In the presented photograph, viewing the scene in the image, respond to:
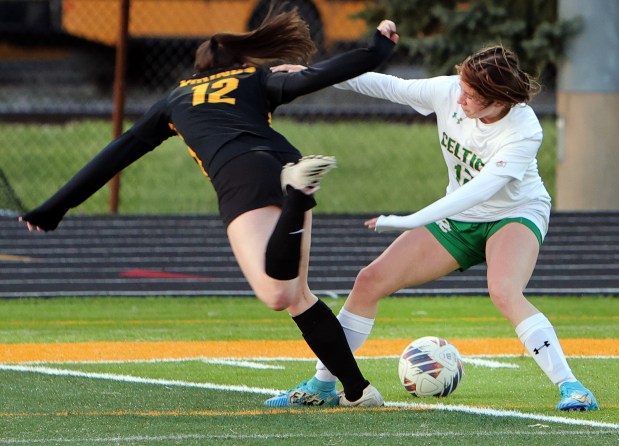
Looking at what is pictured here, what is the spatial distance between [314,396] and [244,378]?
45.7 inches

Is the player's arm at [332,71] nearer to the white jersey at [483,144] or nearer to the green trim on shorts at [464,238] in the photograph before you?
the white jersey at [483,144]

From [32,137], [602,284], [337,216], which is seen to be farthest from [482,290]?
[32,137]

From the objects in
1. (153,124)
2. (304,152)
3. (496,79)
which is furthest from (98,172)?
(304,152)

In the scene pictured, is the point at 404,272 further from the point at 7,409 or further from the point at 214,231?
the point at 214,231

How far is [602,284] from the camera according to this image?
1191 cm

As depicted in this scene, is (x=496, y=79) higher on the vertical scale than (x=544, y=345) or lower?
higher

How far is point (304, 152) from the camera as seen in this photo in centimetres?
1845

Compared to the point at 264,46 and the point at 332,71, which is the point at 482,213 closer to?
the point at 332,71

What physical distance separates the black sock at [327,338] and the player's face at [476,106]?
113 cm

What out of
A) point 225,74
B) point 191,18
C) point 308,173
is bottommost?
point 191,18

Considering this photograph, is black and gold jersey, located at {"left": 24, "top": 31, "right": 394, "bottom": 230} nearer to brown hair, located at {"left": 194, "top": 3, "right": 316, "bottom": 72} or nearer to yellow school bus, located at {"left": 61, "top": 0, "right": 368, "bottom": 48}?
brown hair, located at {"left": 194, "top": 3, "right": 316, "bottom": 72}

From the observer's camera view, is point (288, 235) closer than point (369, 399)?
Yes

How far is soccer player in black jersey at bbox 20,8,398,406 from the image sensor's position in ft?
18.0

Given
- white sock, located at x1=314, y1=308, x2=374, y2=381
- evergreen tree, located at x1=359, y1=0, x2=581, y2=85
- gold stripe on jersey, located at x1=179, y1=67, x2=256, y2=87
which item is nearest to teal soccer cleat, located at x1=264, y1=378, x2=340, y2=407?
white sock, located at x1=314, y1=308, x2=374, y2=381
